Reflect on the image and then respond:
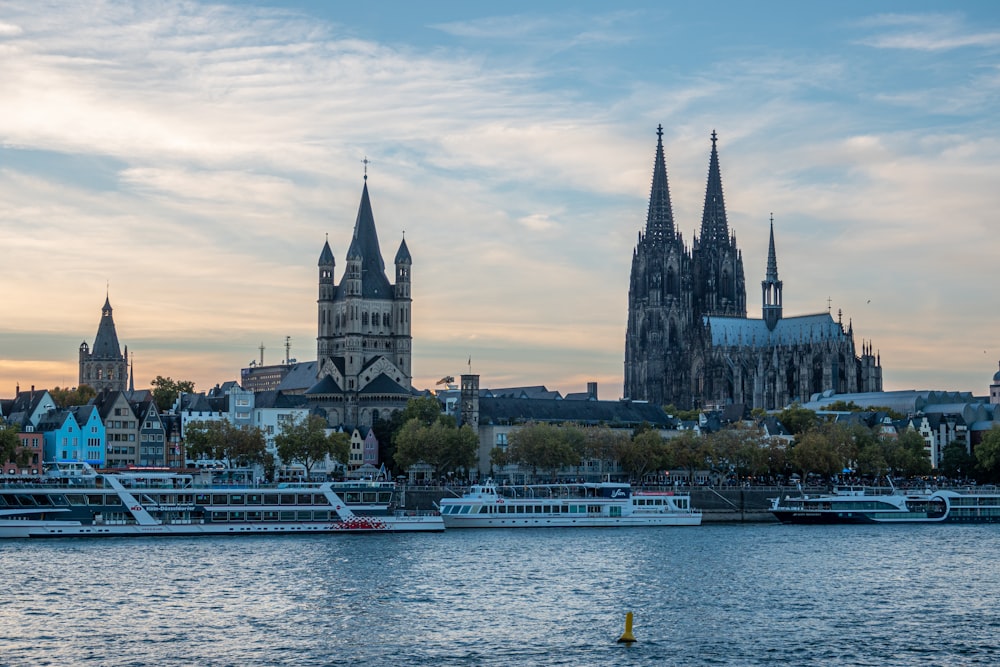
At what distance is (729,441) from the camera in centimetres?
15838

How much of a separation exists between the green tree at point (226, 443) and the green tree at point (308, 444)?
2006mm

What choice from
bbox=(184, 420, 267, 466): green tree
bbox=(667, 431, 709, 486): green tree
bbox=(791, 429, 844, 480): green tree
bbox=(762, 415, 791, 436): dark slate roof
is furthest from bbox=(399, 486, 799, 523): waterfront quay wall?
bbox=(762, 415, 791, 436): dark slate roof

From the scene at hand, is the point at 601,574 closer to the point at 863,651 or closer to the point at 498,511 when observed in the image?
the point at 863,651

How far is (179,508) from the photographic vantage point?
104m

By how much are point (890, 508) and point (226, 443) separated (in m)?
55.9

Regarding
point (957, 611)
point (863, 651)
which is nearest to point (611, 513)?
point (957, 611)

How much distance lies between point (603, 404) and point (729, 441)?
31.1 meters

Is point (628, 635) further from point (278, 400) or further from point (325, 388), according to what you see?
point (325, 388)

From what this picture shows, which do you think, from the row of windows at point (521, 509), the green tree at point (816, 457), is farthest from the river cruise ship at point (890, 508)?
the green tree at point (816, 457)

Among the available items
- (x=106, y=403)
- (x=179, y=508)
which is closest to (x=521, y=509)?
(x=179, y=508)

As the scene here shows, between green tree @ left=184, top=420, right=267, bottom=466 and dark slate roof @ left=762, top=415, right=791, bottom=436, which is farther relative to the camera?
dark slate roof @ left=762, top=415, right=791, bottom=436

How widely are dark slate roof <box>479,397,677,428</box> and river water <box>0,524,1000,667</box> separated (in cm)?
7030

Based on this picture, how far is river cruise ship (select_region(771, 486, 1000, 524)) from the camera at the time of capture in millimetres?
127062

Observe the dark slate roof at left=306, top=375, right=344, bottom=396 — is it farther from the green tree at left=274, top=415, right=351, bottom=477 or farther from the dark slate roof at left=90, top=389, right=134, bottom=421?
the green tree at left=274, top=415, right=351, bottom=477
